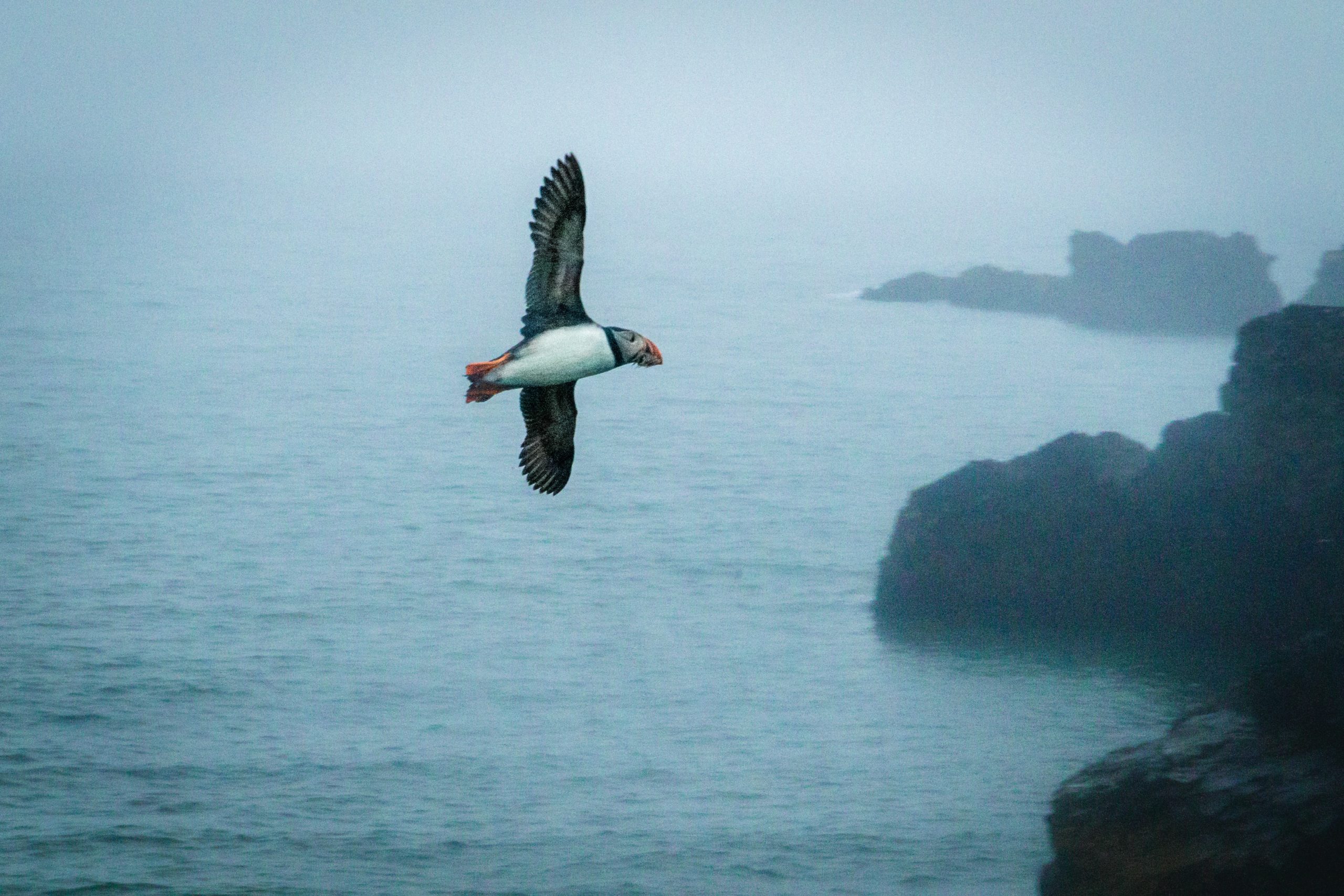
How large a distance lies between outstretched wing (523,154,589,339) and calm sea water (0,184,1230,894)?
4938cm

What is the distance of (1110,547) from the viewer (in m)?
86.6

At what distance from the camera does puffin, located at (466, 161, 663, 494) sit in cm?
1295

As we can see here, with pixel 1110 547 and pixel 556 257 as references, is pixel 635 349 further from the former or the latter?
pixel 1110 547

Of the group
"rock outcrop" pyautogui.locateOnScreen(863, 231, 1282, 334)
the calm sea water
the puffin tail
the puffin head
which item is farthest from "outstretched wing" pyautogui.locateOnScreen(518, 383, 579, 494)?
"rock outcrop" pyautogui.locateOnScreen(863, 231, 1282, 334)

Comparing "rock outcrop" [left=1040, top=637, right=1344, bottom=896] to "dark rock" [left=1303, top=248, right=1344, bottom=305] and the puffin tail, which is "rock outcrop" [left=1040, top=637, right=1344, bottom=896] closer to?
the puffin tail

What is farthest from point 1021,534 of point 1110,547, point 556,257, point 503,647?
point 556,257

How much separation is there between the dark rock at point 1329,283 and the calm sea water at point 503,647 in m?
19.5

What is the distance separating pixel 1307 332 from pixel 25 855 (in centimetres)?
6422

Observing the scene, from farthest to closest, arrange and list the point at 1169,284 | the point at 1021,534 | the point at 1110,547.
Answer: the point at 1169,284 → the point at 1110,547 → the point at 1021,534

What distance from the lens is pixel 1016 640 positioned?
8538 centimetres

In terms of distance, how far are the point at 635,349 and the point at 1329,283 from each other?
14074 centimetres

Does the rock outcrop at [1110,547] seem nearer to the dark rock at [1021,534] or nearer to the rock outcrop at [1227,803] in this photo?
the dark rock at [1021,534]

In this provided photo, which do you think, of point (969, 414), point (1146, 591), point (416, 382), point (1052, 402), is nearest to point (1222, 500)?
point (1146, 591)

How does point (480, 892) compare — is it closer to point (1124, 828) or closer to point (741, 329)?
point (1124, 828)
